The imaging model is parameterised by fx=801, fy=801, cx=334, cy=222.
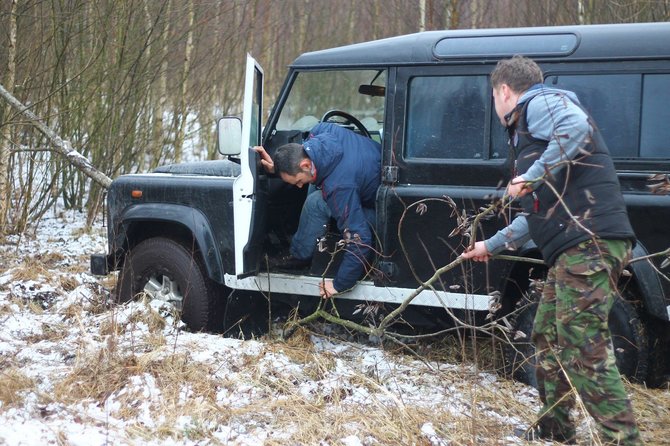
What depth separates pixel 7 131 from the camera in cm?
906

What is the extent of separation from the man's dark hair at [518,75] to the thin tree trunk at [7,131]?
6.20 meters

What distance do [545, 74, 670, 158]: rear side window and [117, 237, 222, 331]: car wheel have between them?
2703mm

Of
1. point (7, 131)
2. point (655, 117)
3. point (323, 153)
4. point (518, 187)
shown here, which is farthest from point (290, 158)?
point (7, 131)

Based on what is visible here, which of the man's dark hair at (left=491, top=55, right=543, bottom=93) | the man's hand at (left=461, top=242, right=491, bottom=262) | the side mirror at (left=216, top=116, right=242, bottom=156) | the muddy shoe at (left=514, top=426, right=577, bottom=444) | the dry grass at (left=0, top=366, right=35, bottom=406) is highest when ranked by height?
the man's dark hair at (left=491, top=55, right=543, bottom=93)

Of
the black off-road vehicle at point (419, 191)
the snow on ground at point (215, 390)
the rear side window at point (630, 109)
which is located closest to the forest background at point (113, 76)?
the black off-road vehicle at point (419, 191)

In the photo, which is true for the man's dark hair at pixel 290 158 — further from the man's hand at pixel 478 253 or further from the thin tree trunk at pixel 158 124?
the thin tree trunk at pixel 158 124

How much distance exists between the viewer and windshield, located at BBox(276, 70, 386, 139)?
525cm

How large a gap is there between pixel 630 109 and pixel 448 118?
1022mm

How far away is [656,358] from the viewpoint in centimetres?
459

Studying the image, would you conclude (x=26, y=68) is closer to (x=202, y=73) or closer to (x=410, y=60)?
(x=202, y=73)

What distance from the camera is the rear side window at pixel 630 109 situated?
14.3ft

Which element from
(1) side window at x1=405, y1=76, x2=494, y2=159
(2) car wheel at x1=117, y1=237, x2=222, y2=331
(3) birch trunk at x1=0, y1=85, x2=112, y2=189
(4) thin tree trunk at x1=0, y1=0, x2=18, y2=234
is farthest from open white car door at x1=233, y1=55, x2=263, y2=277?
(4) thin tree trunk at x1=0, y1=0, x2=18, y2=234

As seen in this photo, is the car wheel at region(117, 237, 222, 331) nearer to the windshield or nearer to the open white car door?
the open white car door

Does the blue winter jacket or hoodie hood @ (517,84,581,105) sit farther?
the blue winter jacket
